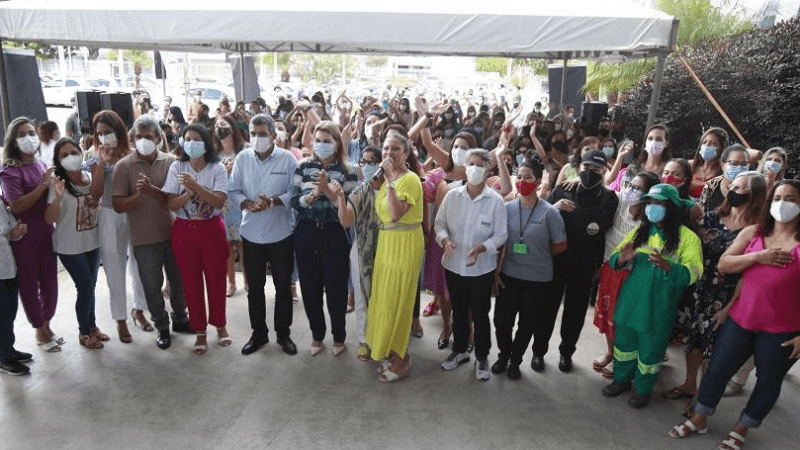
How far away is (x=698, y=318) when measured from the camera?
3.60 meters

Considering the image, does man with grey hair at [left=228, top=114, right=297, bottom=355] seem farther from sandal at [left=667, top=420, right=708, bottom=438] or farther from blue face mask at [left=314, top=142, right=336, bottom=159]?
sandal at [left=667, top=420, right=708, bottom=438]

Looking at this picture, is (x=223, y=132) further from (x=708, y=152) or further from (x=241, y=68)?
(x=241, y=68)

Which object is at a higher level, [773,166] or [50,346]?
[773,166]

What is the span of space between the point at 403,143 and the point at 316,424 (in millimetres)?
1860

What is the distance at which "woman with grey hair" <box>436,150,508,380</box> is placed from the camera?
371 cm

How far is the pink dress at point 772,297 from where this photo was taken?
294cm

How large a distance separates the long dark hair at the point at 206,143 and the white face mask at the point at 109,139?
21.7 inches

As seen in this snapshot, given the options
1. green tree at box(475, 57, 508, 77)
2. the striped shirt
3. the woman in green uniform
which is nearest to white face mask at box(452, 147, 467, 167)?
the striped shirt

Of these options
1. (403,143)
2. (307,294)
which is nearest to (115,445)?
(307,294)

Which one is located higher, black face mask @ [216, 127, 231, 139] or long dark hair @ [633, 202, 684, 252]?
black face mask @ [216, 127, 231, 139]

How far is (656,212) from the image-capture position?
10.9 ft

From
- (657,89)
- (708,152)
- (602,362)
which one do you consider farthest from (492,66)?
(602,362)

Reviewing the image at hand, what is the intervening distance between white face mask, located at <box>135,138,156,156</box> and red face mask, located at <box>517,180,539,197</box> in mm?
2575

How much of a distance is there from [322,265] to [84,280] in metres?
1.77
